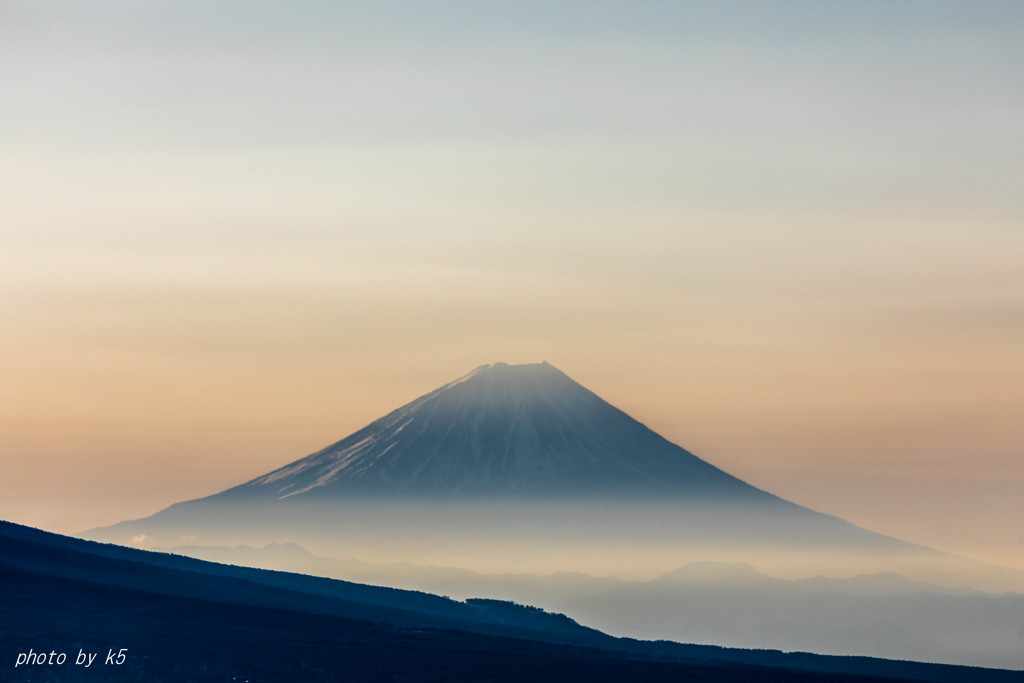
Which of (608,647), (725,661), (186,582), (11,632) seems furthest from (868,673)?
(11,632)

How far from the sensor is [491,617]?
391 ft

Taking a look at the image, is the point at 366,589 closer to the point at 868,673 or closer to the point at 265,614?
the point at 265,614

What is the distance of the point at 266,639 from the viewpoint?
80.1 meters

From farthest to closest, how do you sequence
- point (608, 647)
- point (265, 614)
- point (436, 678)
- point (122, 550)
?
point (122, 550) → point (608, 647) → point (265, 614) → point (436, 678)

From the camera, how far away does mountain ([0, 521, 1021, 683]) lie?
2800 inches

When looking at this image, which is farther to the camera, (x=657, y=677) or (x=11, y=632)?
(x=657, y=677)

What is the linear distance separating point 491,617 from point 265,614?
32.6 meters

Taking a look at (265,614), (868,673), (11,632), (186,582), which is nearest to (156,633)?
(11,632)

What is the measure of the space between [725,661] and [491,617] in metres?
30.2

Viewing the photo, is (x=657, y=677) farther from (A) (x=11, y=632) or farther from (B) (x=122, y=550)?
(B) (x=122, y=550)

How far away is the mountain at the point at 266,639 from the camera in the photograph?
71.1 meters

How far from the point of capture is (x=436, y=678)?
74.6m

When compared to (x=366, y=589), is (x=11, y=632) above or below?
below

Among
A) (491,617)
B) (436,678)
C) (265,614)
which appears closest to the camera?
(436,678)
